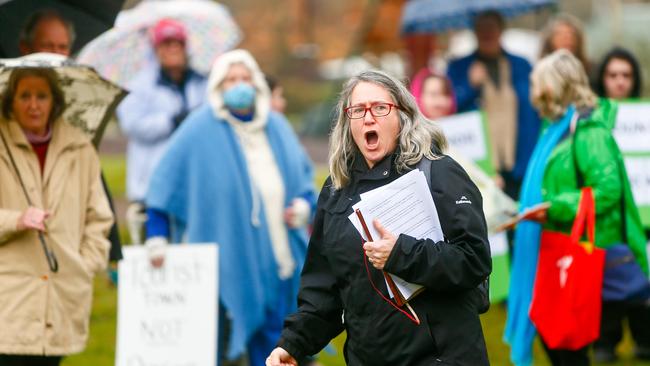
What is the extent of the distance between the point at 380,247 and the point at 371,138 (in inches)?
19.8

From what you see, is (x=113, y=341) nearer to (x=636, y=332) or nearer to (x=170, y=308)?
(x=170, y=308)

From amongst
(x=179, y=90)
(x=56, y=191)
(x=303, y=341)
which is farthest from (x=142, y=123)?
(x=303, y=341)

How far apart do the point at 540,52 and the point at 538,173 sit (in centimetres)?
329

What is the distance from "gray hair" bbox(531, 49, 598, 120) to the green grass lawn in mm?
2495

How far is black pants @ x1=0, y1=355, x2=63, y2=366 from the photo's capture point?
22.6ft

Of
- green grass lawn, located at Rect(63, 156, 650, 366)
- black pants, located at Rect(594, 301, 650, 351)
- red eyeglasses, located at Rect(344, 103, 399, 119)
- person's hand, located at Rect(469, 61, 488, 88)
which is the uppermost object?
red eyeglasses, located at Rect(344, 103, 399, 119)

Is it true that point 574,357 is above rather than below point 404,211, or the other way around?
below

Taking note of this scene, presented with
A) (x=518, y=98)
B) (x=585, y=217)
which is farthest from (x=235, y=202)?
(x=518, y=98)

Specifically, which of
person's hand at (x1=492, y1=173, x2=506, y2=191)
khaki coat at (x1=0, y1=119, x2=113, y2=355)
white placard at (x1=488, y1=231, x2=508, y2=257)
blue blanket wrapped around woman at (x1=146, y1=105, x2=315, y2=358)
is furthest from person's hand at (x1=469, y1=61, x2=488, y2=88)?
khaki coat at (x1=0, y1=119, x2=113, y2=355)

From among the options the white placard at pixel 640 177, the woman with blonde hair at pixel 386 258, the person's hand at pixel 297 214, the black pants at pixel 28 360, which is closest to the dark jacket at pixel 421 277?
the woman with blonde hair at pixel 386 258

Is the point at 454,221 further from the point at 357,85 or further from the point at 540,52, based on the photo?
the point at 540,52

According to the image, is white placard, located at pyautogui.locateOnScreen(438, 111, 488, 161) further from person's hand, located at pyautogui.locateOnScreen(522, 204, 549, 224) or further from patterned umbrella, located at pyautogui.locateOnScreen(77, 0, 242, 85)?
person's hand, located at pyautogui.locateOnScreen(522, 204, 549, 224)

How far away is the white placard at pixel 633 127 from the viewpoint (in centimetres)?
930

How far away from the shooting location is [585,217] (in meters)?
7.44
